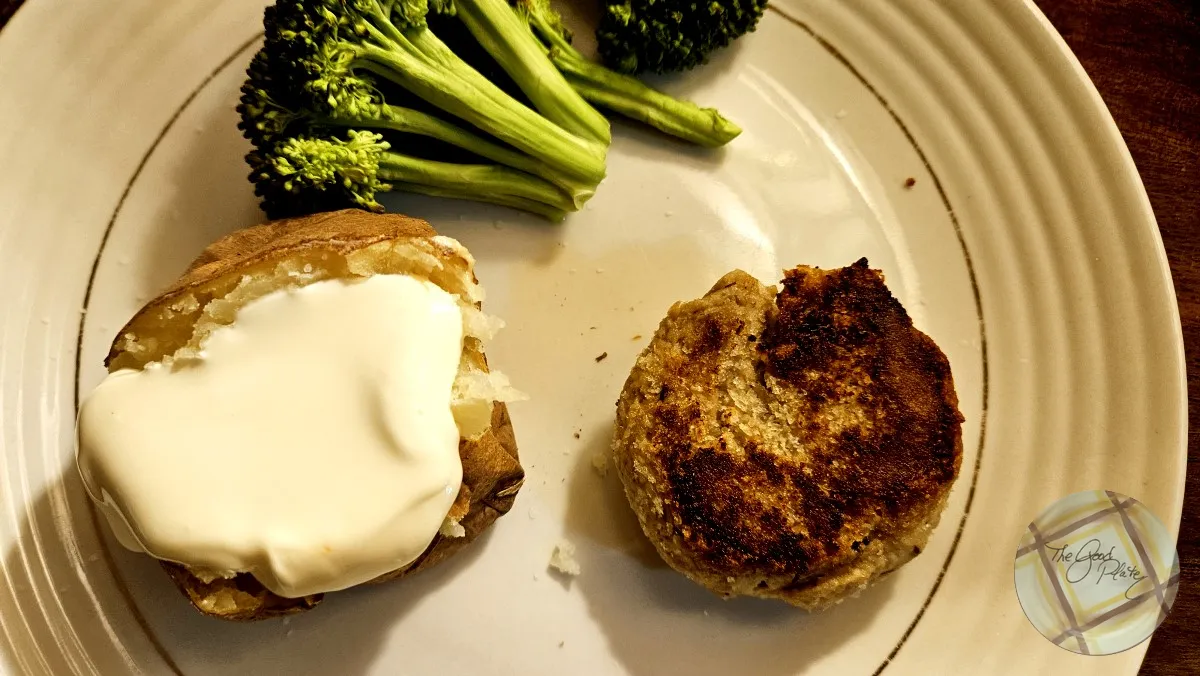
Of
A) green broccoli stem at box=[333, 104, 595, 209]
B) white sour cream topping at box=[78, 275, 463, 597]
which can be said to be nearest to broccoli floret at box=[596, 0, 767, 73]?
green broccoli stem at box=[333, 104, 595, 209]

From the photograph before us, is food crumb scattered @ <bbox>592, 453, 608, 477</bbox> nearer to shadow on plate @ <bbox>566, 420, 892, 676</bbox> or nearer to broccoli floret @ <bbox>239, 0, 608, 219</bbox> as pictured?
shadow on plate @ <bbox>566, 420, 892, 676</bbox>

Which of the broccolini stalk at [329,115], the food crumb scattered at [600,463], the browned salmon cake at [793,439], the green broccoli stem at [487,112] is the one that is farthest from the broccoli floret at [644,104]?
the food crumb scattered at [600,463]

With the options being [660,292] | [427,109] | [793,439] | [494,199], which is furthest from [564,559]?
[427,109]

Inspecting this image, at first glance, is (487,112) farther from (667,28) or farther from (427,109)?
(667,28)

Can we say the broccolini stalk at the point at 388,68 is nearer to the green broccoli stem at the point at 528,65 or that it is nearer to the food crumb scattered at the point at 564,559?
the green broccoli stem at the point at 528,65

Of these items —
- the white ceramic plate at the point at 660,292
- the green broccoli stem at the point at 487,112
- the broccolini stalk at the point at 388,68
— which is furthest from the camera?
the white ceramic plate at the point at 660,292

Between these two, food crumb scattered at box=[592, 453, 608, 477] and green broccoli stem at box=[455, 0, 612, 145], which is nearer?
green broccoli stem at box=[455, 0, 612, 145]

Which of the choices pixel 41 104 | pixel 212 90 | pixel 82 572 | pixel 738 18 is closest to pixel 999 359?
pixel 738 18
